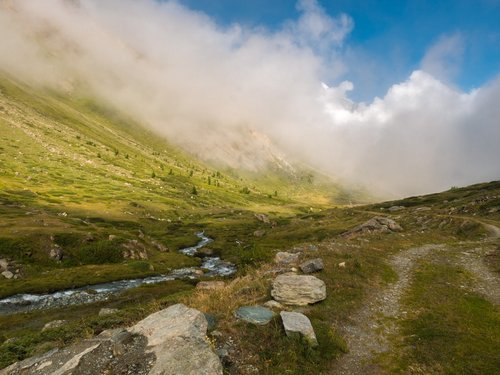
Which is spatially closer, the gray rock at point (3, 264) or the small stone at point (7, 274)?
the small stone at point (7, 274)

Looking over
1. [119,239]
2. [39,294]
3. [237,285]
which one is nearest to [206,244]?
[119,239]

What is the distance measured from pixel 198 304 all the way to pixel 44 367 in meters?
9.77

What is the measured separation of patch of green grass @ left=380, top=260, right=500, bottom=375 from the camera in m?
17.0

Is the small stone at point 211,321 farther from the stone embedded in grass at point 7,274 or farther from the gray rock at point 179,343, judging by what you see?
the stone embedded in grass at point 7,274

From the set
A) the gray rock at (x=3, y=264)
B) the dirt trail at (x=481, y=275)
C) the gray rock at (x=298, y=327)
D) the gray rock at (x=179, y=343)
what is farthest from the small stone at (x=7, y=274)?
the dirt trail at (x=481, y=275)

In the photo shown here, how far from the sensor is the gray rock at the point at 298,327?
1842 cm

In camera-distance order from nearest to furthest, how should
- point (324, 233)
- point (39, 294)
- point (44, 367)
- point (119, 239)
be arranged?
point (44, 367)
point (39, 294)
point (119, 239)
point (324, 233)

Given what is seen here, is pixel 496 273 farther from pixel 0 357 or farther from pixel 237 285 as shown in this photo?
pixel 0 357

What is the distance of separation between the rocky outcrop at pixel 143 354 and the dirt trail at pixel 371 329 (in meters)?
7.30

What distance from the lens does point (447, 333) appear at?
2027cm

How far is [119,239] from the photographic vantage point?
97.6m

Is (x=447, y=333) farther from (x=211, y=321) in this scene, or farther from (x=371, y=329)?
(x=211, y=321)

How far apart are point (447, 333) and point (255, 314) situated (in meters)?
12.0

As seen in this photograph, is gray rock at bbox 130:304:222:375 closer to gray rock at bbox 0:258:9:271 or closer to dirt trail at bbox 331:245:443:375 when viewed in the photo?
dirt trail at bbox 331:245:443:375
